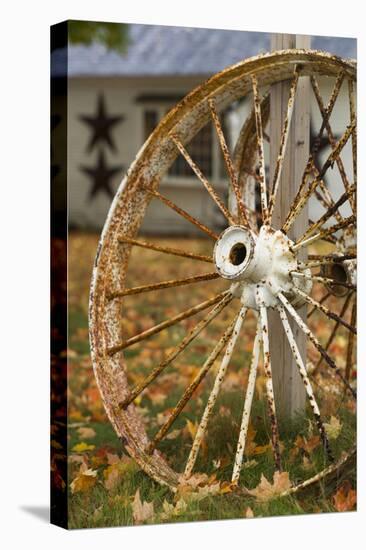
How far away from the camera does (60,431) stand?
4383 mm

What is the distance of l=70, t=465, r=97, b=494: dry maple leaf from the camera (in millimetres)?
4617

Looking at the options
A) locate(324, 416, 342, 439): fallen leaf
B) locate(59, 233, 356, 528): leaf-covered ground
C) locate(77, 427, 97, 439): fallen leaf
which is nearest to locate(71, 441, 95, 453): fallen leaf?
locate(59, 233, 356, 528): leaf-covered ground

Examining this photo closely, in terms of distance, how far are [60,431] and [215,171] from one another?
14832 millimetres

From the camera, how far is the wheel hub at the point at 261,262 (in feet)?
14.6

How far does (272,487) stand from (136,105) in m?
15.8

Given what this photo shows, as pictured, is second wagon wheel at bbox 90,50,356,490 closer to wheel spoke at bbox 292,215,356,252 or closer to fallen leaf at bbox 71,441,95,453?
wheel spoke at bbox 292,215,356,252

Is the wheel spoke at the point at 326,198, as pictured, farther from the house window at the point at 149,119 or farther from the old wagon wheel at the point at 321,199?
the house window at the point at 149,119

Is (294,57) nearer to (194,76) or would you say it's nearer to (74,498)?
(74,498)

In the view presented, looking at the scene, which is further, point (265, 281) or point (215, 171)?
point (215, 171)

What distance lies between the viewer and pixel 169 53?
1848 centimetres

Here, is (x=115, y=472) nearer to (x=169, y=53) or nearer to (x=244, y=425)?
(x=244, y=425)

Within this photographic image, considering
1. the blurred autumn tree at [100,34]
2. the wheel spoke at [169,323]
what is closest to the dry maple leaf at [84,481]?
the wheel spoke at [169,323]

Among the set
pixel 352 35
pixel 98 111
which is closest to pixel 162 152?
pixel 352 35

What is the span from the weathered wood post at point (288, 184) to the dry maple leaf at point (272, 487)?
2.31ft
